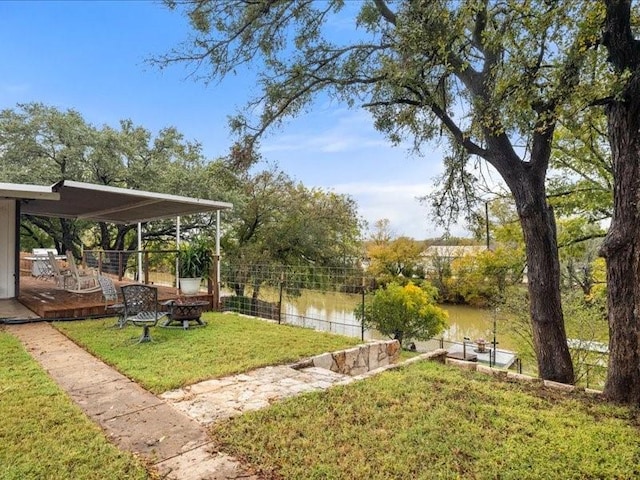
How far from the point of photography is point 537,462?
2.71m

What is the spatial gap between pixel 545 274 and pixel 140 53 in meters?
7.55

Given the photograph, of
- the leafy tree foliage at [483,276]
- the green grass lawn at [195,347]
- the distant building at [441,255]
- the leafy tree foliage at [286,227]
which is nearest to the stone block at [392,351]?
the green grass lawn at [195,347]

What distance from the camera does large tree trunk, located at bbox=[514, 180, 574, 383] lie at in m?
5.97

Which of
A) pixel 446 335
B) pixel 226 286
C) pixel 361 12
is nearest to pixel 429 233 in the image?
pixel 361 12

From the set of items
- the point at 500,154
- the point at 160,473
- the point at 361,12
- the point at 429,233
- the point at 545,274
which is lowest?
the point at 160,473

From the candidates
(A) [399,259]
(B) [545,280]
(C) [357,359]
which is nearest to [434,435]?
(C) [357,359]

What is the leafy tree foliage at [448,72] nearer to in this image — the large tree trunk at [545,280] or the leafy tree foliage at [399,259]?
the large tree trunk at [545,280]

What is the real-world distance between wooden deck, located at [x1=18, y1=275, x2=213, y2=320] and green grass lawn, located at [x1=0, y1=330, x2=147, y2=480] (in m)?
3.92

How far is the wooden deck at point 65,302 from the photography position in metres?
7.63

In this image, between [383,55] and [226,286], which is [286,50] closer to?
[383,55]

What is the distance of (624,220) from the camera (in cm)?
433

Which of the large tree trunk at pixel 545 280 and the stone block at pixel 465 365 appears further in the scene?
the large tree trunk at pixel 545 280

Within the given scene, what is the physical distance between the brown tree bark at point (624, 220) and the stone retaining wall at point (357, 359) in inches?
124

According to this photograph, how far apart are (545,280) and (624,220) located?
1.86 meters
